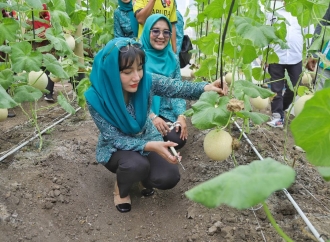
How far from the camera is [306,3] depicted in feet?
5.45

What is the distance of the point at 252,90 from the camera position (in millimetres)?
1608

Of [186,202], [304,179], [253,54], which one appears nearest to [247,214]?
[186,202]

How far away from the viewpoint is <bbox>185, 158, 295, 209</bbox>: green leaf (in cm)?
63

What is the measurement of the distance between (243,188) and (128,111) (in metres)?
1.34

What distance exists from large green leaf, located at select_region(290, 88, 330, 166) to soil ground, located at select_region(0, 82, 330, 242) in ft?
2.07

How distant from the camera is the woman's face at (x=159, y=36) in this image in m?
2.44

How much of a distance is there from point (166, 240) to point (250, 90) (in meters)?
0.80

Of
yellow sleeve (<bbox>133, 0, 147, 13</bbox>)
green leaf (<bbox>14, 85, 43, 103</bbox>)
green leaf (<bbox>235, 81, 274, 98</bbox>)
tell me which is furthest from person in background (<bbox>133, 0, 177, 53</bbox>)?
green leaf (<bbox>235, 81, 274, 98</bbox>)

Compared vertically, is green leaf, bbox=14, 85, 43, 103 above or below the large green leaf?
below

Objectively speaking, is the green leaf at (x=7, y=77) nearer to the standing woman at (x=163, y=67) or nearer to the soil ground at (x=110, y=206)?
the soil ground at (x=110, y=206)

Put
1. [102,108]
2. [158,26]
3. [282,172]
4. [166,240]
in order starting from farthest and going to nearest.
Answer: [158,26] < [102,108] < [166,240] < [282,172]

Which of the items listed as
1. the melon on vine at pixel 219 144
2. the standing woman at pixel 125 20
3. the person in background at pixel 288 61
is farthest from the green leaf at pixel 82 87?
the person in background at pixel 288 61

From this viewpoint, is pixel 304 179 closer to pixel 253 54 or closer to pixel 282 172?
pixel 253 54

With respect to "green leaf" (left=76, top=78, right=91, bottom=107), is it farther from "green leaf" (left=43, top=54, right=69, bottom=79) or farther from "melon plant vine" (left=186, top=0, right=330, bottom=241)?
"melon plant vine" (left=186, top=0, right=330, bottom=241)
